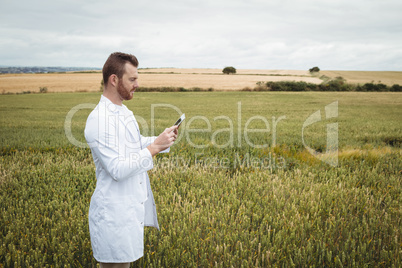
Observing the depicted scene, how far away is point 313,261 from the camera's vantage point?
10.6 ft

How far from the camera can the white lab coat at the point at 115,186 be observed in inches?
84.2

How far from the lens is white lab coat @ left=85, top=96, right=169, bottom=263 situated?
2139 mm

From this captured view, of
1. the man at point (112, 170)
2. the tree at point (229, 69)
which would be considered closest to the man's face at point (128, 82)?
the man at point (112, 170)

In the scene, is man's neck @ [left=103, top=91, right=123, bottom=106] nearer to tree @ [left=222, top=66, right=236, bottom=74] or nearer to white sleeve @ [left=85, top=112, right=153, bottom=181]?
white sleeve @ [left=85, top=112, right=153, bottom=181]

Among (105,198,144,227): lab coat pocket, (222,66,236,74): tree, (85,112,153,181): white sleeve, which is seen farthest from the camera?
(222,66,236,74): tree

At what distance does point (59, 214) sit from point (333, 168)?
611 cm

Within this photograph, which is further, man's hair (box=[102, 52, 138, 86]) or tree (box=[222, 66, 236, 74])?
tree (box=[222, 66, 236, 74])

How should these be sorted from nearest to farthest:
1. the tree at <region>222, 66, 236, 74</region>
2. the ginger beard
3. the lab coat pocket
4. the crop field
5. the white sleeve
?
the white sleeve < the lab coat pocket < the ginger beard < the crop field < the tree at <region>222, 66, 236, 74</region>

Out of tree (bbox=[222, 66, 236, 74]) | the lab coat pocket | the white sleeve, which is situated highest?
tree (bbox=[222, 66, 236, 74])

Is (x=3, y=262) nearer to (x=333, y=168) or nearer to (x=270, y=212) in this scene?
(x=270, y=212)

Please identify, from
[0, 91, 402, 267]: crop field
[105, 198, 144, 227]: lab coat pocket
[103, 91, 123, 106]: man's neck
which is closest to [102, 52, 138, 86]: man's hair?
[103, 91, 123, 106]: man's neck

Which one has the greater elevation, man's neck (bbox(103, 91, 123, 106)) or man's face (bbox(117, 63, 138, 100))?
man's face (bbox(117, 63, 138, 100))

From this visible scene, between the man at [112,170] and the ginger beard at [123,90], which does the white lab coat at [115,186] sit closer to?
the man at [112,170]

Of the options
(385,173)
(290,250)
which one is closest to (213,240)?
(290,250)
